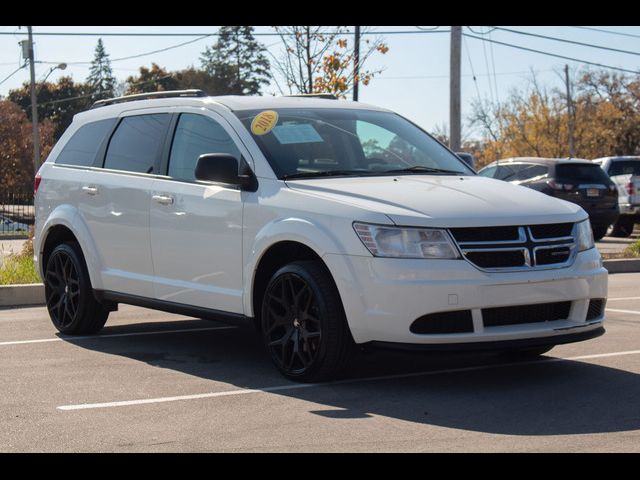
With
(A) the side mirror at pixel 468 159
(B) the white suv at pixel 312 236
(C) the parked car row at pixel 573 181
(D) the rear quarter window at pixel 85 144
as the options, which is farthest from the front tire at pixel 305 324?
(C) the parked car row at pixel 573 181

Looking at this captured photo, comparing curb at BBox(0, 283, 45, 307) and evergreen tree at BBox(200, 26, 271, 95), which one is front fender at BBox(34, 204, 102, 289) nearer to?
curb at BBox(0, 283, 45, 307)

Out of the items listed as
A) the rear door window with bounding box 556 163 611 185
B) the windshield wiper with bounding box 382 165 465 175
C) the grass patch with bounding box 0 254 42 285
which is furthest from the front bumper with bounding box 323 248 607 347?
the rear door window with bounding box 556 163 611 185

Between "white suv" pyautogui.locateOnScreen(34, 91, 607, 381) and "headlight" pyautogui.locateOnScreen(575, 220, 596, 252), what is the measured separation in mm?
15

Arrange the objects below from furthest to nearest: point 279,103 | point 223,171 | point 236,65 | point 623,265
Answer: point 236,65 < point 623,265 < point 279,103 < point 223,171

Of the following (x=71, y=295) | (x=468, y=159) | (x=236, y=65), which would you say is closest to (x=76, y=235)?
(x=71, y=295)

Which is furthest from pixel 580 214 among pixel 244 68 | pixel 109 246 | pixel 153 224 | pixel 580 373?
pixel 244 68

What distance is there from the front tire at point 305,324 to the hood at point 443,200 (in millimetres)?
533

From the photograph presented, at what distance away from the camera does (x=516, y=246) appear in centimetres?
673

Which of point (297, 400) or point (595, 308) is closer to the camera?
point (297, 400)

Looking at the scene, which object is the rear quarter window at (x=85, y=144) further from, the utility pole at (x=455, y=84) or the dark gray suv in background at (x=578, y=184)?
the dark gray suv in background at (x=578, y=184)

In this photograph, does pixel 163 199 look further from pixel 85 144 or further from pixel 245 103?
pixel 85 144

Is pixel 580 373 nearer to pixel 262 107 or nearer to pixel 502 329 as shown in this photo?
pixel 502 329

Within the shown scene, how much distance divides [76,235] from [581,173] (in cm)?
1488
